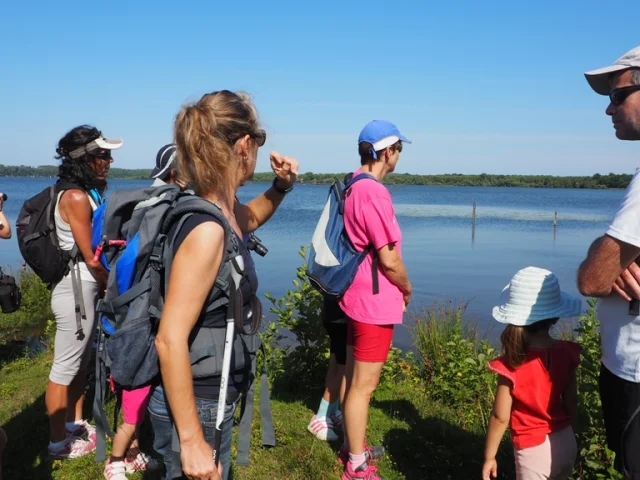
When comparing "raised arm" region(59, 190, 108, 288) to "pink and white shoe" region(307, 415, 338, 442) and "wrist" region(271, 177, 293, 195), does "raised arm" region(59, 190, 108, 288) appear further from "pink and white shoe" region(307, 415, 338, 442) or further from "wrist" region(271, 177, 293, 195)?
"pink and white shoe" region(307, 415, 338, 442)

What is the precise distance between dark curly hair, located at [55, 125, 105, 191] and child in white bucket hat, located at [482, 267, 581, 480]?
107 inches

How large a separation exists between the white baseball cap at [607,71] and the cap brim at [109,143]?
293 centimetres

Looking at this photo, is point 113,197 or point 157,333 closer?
point 157,333

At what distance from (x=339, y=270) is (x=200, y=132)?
68.8 inches

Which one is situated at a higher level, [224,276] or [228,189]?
[228,189]

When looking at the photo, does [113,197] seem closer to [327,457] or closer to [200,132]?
[200,132]

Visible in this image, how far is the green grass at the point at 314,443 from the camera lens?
3811 mm

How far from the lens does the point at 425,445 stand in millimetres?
4066

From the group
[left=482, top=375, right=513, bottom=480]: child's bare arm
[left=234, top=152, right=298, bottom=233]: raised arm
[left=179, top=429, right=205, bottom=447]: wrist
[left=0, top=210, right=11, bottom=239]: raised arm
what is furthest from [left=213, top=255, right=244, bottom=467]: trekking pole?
[left=0, top=210, right=11, bottom=239]: raised arm

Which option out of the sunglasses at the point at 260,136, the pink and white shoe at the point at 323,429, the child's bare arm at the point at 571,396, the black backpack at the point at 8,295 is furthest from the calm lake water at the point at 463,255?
the black backpack at the point at 8,295

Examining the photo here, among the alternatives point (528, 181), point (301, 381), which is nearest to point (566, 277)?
point (301, 381)

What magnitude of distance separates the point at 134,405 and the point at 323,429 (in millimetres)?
1586

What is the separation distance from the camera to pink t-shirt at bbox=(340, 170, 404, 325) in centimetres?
343

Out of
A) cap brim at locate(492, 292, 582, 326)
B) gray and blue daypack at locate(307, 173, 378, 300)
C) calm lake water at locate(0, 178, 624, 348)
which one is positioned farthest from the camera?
calm lake water at locate(0, 178, 624, 348)
